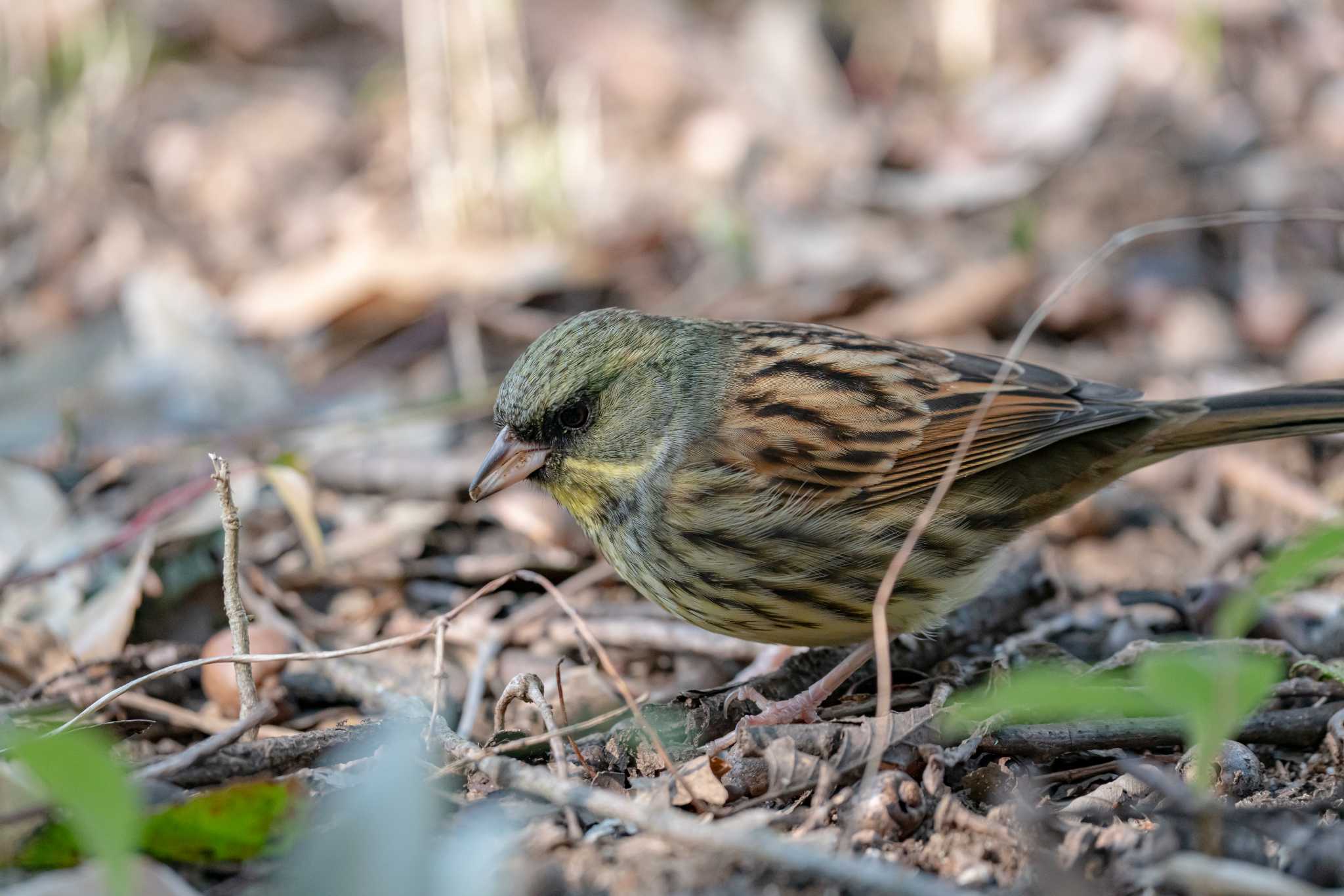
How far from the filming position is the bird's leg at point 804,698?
3199 mm

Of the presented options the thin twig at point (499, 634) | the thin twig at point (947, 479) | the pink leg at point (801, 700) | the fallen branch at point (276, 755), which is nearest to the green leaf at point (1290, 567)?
the thin twig at point (947, 479)

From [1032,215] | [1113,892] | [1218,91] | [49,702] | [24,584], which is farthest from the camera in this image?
[1218,91]

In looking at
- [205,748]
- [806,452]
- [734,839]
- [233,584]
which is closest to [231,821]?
[205,748]

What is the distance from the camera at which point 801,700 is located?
3328 millimetres

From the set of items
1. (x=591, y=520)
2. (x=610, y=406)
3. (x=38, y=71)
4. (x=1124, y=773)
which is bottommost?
(x=1124, y=773)

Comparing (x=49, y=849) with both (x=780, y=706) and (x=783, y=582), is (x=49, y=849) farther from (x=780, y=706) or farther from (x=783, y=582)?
(x=783, y=582)

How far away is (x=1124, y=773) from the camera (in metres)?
2.82

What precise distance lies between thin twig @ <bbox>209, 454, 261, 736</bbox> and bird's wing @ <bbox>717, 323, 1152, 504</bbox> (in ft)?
4.46

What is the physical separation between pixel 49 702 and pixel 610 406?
1.73 m

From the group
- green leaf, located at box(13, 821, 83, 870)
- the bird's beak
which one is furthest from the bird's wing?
green leaf, located at box(13, 821, 83, 870)

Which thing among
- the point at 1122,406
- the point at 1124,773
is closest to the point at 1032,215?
the point at 1122,406

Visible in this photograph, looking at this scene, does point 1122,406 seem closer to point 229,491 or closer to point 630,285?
point 229,491

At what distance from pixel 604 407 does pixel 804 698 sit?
1.02 m

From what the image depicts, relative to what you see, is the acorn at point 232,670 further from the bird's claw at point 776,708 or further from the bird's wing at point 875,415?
the bird's wing at point 875,415
